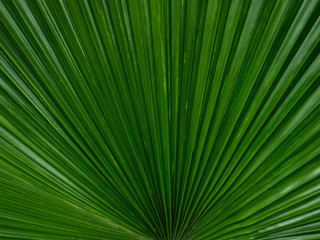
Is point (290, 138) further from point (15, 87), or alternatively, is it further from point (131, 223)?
point (15, 87)

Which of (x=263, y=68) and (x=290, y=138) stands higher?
(x=263, y=68)

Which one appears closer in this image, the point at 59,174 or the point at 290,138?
the point at 290,138

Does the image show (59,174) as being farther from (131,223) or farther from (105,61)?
(105,61)

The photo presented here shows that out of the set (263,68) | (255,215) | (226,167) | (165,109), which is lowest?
(255,215)

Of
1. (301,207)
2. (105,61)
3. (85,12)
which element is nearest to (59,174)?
(105,61)

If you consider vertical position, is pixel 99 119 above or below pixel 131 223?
above

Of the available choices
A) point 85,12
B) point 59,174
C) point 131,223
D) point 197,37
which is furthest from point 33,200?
point 197,37
